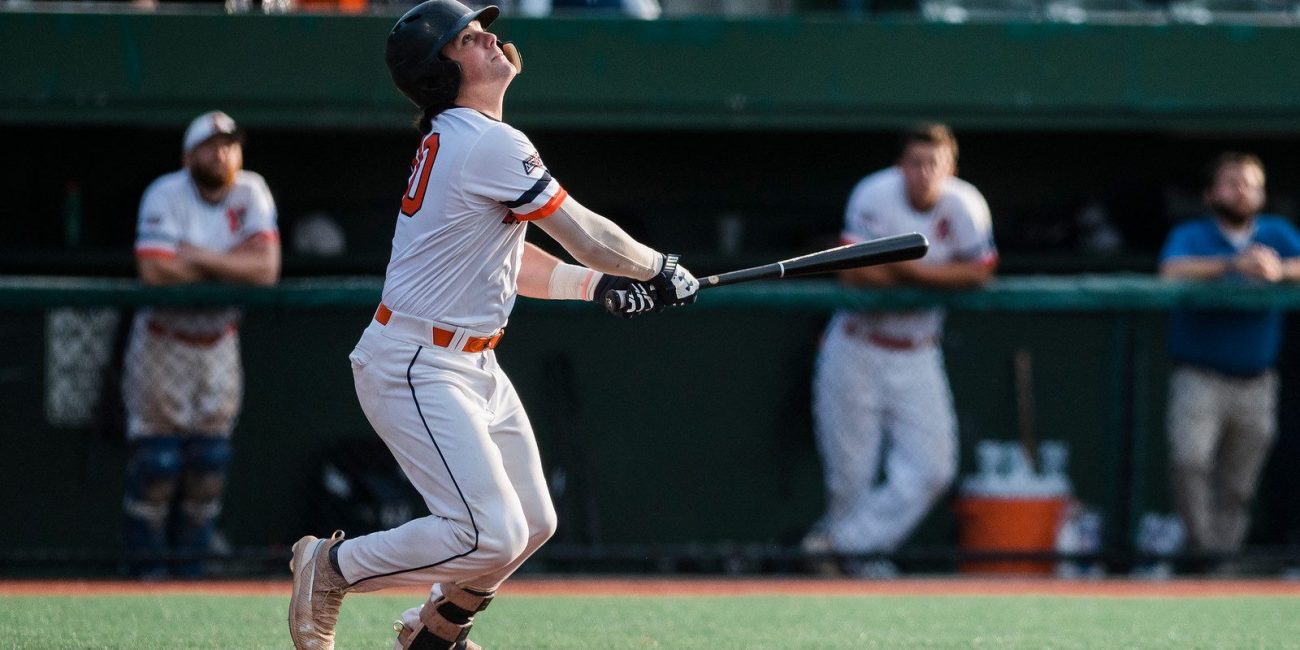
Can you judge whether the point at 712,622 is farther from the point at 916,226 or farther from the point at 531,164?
the point at 916,226

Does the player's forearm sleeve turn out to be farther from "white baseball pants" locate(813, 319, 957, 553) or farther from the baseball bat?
"white baseball pants" locate(813, 319, 957, 553)

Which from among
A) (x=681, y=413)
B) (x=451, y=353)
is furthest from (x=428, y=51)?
(x=681, y=413)

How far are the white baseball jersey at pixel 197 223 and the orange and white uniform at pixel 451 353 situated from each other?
2521 mm

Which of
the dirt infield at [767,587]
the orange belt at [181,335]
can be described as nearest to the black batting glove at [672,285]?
the dirt infield at [767,587]

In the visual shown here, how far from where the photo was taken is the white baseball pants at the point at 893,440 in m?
6.26

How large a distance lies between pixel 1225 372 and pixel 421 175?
4207 millimetres

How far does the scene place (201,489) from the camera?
232 inches

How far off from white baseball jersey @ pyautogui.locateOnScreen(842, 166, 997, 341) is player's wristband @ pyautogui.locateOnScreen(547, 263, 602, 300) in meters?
2.44

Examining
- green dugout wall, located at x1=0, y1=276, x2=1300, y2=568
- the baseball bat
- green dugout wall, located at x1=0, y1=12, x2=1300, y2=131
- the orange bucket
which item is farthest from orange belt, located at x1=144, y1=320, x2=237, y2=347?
the orange bucket

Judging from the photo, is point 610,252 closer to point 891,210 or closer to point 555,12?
point 891,210

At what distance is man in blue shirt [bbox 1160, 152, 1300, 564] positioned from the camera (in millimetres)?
6504

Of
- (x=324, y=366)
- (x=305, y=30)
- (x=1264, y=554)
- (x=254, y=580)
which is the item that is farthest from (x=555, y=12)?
(x=1264, y=554)

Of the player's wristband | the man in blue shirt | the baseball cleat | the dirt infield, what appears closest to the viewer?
the baseball cleat

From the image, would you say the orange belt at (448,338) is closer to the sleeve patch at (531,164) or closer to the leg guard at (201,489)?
the sleeve patch at (531,164)
